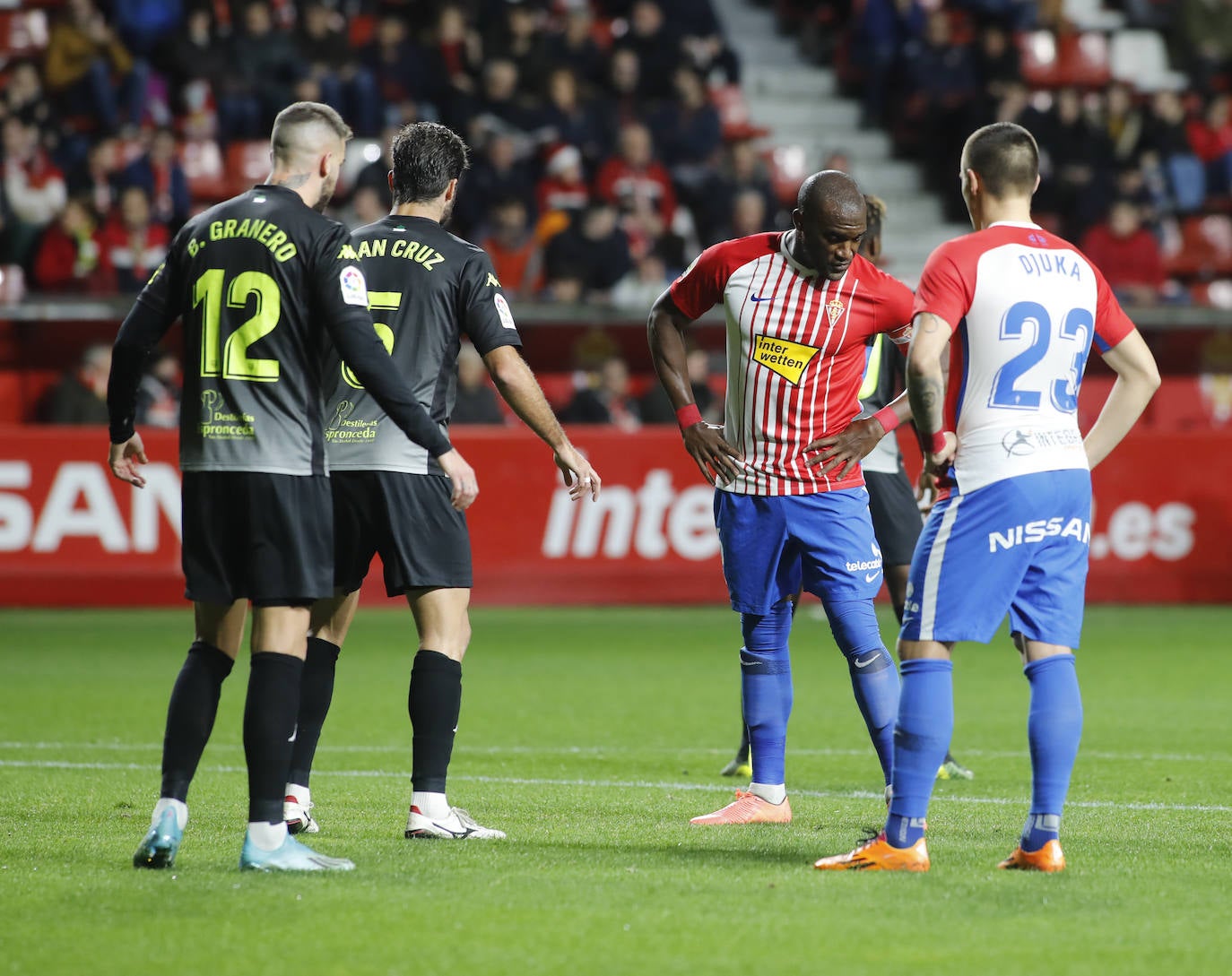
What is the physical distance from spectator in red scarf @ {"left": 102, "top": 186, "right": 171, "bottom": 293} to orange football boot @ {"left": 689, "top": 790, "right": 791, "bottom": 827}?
11001mm

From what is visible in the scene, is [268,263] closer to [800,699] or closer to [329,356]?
[329,356]

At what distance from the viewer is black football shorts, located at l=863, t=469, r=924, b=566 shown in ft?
26.0

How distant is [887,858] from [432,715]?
1615mm

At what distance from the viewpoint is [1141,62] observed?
23.6 m

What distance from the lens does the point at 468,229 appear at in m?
17.9

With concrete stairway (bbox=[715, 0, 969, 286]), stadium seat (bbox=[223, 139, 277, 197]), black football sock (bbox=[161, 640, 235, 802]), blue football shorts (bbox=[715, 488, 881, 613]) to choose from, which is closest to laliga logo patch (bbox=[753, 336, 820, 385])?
blue football shorts (bbox=[715, 488, 881, 613])

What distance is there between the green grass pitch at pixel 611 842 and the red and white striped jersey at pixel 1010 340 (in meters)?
1.22

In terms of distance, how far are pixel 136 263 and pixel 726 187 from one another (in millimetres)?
6186

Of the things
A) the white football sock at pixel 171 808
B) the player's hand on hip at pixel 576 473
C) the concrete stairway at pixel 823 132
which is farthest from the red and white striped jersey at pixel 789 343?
the concrete stairway at pixel 823 132

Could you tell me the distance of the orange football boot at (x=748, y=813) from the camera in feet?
20.6

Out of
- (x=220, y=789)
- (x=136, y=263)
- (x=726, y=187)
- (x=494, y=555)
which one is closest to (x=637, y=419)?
(x=494, y=555)

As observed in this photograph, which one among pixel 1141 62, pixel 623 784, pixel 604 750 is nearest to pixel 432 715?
pixel 623 784

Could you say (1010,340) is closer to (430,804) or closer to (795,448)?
(795,448)

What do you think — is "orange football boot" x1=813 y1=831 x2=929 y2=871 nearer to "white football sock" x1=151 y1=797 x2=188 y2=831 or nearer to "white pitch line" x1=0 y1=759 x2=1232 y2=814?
"white pitch line" x1=0 y1=759 x2=1232 y2=814
